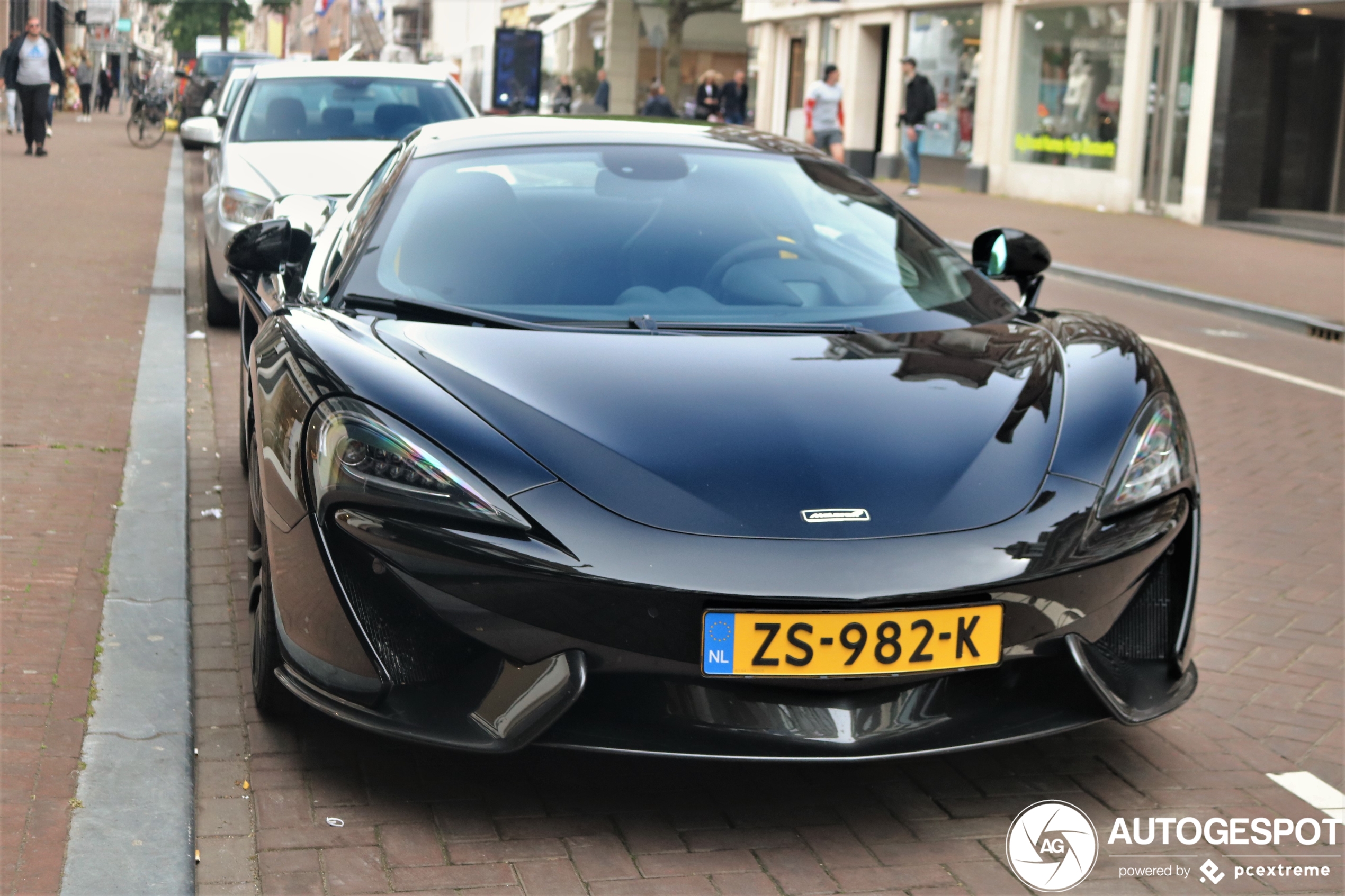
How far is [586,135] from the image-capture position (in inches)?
176

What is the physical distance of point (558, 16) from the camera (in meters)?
54.8

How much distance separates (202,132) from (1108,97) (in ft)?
53.8

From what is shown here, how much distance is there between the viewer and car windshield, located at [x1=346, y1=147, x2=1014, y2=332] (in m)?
3.83

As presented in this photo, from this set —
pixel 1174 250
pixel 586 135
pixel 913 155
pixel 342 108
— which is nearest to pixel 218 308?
pixel 342 108

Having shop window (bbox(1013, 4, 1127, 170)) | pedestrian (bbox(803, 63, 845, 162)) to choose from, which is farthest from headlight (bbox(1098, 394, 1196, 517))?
shop window (bbox(1013, 4, 1127, 170))

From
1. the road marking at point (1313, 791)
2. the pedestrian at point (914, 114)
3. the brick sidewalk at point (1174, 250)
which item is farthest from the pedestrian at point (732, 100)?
the road marking at point (1313, 791)

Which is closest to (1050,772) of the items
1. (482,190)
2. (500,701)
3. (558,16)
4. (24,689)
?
(500,701)

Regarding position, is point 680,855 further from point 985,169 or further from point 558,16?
point 558,16

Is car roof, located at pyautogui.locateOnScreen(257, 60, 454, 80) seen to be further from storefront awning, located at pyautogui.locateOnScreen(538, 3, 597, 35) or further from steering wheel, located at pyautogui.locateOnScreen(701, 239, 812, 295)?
storefront awning, located at pyautogui.locateOnScreen(538, 3, 597, 35)

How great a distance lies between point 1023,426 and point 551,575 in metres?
1.05

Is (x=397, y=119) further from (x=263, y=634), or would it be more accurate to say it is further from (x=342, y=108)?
(x=263, y=634)

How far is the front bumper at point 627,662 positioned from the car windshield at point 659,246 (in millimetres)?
955

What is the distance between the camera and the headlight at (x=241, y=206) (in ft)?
28.8

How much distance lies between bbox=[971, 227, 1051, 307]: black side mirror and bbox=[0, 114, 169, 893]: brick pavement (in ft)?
8.51
